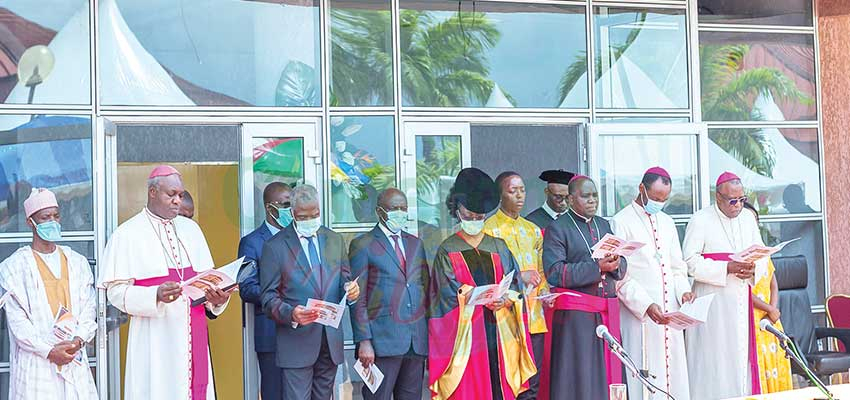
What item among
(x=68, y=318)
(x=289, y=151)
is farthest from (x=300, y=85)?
(x=68, y=318)

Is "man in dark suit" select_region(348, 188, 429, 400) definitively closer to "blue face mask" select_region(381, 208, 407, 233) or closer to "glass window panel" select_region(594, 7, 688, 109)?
"blue face mask" select_region(381, 208, 407, 233)

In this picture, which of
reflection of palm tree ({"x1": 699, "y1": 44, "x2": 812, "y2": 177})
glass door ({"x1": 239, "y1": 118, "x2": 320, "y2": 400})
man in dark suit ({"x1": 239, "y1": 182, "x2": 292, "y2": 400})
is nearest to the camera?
man in dark suit ({"x1": 239, "y1": 182, "x2": 292, "y2": 400})

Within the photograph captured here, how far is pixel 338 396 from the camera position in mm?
9102

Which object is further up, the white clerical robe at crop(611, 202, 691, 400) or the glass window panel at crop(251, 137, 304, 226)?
the glass window panel at crop(251, 137, 304, 226)

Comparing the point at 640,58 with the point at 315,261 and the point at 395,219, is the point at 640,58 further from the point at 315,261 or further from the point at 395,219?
the point at 315,261

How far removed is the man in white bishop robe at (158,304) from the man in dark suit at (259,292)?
443 millimetres

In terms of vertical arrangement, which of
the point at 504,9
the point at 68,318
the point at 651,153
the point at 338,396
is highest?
the point at 504,9

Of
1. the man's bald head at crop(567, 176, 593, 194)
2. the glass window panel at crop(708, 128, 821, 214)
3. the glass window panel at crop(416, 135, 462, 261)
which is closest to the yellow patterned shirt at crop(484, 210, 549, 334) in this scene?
the man's bald head at crop(567, 176, 593, 194)

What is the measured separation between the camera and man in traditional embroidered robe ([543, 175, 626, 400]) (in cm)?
837

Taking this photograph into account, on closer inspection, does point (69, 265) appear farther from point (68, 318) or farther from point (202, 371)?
point (202, 371)

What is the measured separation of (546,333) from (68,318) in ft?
10.7

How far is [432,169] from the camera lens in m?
9.47

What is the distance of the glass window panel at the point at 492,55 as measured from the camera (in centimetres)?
962

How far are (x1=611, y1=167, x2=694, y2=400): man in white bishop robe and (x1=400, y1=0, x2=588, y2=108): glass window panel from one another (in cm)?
135
